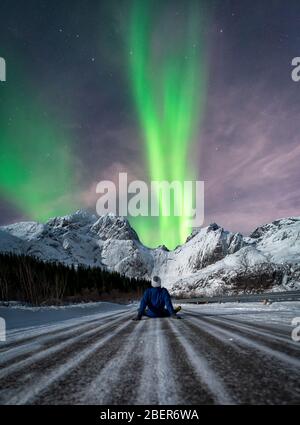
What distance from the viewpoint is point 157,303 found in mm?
8750

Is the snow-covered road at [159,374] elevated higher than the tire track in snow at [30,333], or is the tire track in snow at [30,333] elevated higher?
the snow-covered road at [159,374]

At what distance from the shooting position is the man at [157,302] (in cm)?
851

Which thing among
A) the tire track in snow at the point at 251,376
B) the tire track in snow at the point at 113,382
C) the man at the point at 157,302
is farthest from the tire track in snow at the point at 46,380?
the man at the point at 157,302

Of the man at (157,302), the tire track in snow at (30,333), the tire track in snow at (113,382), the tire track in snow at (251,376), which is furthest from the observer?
the man at (157,302)

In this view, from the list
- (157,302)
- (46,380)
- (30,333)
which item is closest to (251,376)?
(46,380)

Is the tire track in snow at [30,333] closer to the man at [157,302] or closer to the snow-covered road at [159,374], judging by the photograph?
the snow-covered road at [159,374]

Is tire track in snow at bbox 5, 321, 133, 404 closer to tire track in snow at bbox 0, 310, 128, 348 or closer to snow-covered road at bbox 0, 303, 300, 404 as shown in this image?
snow-covered road at bbox 0, 303, 300, 404

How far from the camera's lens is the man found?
27.9 ft

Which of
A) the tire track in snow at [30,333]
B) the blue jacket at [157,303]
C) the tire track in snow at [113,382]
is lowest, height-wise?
the tire track in snow at [30,333]
